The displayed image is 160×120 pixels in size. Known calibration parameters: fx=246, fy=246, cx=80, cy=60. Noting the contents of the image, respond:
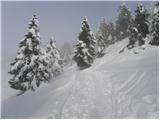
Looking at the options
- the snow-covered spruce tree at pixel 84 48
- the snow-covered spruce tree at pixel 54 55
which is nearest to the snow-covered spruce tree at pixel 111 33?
the snow-covered spruce tree at pixel 54 55

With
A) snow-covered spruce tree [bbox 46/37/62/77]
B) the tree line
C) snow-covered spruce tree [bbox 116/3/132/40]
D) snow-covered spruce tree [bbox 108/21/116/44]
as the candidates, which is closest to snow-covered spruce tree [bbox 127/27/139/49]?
the tree line

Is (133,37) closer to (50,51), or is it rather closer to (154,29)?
(154,29)

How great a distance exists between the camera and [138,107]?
18.4 meters

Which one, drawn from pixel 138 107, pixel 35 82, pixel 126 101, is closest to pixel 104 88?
pixel 126 101

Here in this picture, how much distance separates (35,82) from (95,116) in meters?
17.2

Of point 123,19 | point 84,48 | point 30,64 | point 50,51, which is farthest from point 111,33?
point 30,64

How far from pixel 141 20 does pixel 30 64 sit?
3067cm

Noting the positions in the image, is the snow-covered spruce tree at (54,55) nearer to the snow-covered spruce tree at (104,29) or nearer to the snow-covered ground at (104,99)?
the snow-covered ground at (104,99)

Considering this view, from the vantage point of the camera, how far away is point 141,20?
2172 inches

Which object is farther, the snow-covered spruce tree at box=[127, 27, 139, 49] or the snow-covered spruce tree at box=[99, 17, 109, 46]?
the snow-covered spruce tree at box=[99, 17, 109, 46]

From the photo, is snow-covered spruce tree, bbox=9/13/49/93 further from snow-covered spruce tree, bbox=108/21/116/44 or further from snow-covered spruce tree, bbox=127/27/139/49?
snow-covered spruce tree, bbox=108/21/116/44

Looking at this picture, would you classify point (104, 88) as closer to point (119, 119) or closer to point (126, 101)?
point (126, 101)

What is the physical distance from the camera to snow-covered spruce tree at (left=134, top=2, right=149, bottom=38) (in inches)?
2164

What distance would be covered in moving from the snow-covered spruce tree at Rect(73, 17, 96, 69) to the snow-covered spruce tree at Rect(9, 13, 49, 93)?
11.8 metres
